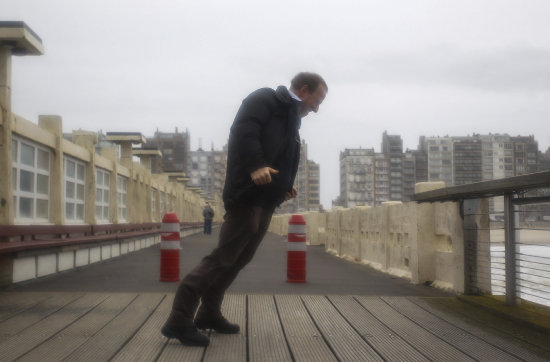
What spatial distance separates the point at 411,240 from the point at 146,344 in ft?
17.9

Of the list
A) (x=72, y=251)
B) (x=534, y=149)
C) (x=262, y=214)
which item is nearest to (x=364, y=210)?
(x=72, y=251)

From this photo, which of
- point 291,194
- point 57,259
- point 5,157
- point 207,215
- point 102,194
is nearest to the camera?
point 291,194

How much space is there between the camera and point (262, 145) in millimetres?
4559

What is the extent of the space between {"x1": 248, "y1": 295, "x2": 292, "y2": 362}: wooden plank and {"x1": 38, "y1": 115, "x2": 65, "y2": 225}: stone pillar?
571 cm

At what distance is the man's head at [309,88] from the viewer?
479 centimetres

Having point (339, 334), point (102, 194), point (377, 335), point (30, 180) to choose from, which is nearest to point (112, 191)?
point (102, 194)

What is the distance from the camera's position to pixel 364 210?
14039 millimetres

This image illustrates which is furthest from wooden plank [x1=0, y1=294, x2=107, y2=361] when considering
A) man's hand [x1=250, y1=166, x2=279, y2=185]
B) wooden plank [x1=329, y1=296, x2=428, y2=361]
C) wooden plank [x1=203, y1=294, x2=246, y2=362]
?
wooden plank [x1=329, y1=296, x2=428, y2=361]

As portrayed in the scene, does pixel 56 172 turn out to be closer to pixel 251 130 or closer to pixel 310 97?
pixel 310 97

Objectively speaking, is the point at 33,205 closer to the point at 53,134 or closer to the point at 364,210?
the point at 53,134

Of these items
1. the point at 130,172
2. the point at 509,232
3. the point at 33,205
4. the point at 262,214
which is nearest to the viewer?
the point at 262,214

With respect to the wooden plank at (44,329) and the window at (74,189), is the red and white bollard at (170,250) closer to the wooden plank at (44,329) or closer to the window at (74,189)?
the wooden plank at (44,329)

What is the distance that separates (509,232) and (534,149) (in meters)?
194

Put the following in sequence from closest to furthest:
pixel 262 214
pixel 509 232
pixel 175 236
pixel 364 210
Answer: pixel 262 214 → pixel 509 232 → pixel 175 236 → pixel 364 210
